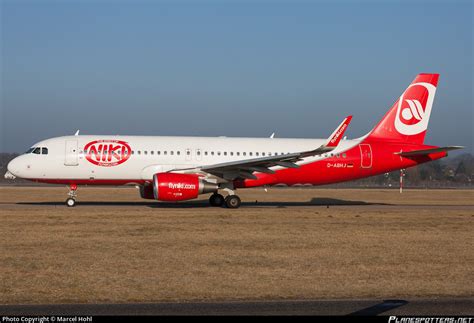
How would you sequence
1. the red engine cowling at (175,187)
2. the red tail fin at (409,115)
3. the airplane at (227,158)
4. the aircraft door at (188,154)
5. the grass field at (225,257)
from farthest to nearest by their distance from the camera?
the red tail fin at (409,115)
the aircraft door at (188,154)
the airplane at (227,158)
the red engine cowling at (175,187)
the grass field at (225,257)

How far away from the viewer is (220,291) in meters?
11.4

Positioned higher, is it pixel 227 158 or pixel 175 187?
pixel 227 158

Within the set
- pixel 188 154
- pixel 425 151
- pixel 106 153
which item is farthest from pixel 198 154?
pixel 425 151

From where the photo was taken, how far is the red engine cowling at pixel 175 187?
90.7 feet

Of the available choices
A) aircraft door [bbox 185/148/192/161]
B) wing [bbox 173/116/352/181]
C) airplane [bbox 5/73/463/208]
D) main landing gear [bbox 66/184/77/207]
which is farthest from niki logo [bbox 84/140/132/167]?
wing [bbox 173/116/352/181]

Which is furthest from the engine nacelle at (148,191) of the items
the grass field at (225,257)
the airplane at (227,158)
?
the grass field at (225,257)

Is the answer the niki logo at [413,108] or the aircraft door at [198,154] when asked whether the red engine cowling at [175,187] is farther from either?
the niki logo at [413,108]

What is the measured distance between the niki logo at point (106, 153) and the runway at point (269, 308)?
20044 millimetres

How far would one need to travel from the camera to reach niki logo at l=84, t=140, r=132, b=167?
97.2 ft

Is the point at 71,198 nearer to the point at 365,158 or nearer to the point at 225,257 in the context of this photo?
the point at 365,158

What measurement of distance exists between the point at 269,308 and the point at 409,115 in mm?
25441

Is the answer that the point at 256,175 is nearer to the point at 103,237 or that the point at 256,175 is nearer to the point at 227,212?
the point at 227,212

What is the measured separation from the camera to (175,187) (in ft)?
91.1

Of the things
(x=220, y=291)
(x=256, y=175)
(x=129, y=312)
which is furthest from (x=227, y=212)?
(x=129, y=312)
